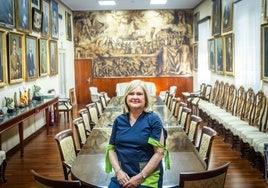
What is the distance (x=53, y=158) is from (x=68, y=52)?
8.34 m

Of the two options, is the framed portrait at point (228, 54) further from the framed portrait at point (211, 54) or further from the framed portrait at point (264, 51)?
the framed portrait at point (264, 51)

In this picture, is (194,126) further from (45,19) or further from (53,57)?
(53,57)

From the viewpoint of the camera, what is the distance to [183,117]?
640 cm

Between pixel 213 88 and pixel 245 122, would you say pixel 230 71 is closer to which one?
pixel 213 88

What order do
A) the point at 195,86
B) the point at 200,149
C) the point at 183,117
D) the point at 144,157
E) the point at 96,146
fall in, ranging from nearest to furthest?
the point at 144,157
the point at 96,146
the point at 200,149
the point at 183,117
the point at 195,86

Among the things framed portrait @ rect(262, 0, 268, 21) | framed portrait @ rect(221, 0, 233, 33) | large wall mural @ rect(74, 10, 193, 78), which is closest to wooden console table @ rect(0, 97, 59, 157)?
framed portrait @ rect(262, 0, 268, 21)

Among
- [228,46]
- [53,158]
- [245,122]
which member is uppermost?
[228,46]

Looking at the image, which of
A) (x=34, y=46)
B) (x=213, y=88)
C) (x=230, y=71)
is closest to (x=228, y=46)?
(x=230, y=71)

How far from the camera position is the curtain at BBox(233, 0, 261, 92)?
25.1 feet

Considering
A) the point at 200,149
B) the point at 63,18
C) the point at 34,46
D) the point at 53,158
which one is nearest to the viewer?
the point at 200,149

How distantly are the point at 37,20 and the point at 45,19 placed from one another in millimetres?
963

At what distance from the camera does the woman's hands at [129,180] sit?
2.66 meters

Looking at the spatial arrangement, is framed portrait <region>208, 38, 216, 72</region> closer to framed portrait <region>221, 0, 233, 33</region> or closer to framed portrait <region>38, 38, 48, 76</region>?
framed portrait <region>221, 0, 233, 33</region>

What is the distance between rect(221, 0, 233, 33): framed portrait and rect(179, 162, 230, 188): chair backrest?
301 inches
